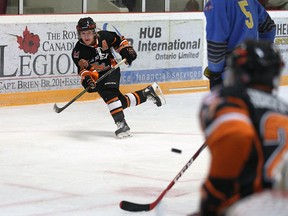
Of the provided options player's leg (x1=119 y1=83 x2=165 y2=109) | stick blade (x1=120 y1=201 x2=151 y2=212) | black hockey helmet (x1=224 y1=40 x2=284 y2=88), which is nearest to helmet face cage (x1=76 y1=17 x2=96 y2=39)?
player's leg (x1=119 y1=83 x2=165 y2=109)

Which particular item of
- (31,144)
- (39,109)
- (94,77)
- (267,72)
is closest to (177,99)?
(39,109)

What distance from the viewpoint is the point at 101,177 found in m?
5.59

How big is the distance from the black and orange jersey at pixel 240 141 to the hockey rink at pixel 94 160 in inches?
75.2

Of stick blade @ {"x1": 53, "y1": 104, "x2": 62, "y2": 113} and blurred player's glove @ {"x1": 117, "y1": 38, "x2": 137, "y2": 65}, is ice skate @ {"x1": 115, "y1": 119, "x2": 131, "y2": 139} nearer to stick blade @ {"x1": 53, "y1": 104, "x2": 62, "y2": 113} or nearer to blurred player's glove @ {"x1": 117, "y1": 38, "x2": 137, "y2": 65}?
blurred player's glove @ {"x1": 117, "y1": 38, "x2": 137, "y2": 65}

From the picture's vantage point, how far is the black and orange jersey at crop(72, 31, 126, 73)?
7277mm

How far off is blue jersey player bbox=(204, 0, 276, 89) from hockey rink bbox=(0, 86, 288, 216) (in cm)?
71

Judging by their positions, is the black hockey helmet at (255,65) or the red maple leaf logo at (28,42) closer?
the black hockey helmet at (255,65)

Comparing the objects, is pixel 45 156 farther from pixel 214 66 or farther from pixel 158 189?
pixel 214 66

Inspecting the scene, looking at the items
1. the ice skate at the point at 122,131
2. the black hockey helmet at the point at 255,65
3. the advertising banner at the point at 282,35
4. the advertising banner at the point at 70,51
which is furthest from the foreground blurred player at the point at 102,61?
the black hockey helmet at the point at 255,65

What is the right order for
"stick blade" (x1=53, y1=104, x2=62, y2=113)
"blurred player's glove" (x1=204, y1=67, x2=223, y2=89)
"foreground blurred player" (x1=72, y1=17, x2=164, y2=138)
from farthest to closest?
"stick blade" (x1=53, y1=104, x2=62, y2=113) < "foreground blurred player" (x1=72, y1=17, x2=164, y2=138) < "blurred player's glove" (x1=204, y1=67, x2=223, y2=89)

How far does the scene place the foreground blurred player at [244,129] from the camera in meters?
2.16

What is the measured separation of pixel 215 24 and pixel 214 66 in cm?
22

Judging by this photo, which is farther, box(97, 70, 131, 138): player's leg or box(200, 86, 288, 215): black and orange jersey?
box(97, 70, 131, 138): player's leg

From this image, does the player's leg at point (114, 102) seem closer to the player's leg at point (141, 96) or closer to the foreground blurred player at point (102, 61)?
the foreground blurred player at point (102, 61)
